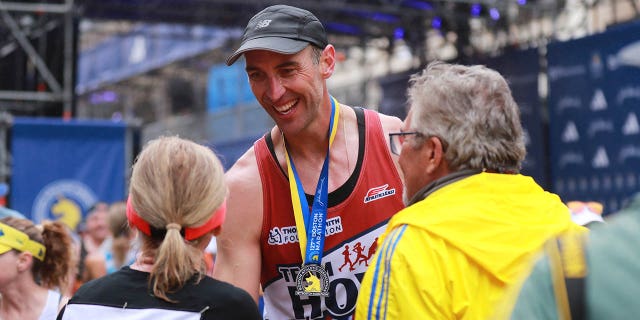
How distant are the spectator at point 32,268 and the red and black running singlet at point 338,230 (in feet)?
4.44

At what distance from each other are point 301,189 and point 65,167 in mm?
6918

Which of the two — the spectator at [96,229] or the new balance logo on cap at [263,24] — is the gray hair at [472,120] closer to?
the new balance logo on cap at [263,24]

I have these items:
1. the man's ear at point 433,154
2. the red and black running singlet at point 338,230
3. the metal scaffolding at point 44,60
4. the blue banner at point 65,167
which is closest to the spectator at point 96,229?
the blue banner at point 65,167

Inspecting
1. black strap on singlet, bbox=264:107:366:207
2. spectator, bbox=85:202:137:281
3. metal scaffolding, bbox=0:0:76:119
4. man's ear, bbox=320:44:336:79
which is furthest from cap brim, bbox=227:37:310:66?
metal scaffolding, bbox=0:0:76:119

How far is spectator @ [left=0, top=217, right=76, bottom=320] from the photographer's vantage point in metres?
3.75

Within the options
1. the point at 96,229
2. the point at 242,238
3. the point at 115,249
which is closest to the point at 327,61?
the point at 242,238

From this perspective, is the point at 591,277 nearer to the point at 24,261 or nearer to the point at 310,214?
the point at 310,214

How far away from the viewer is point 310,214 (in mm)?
2936

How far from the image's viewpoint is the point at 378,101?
13.8 m

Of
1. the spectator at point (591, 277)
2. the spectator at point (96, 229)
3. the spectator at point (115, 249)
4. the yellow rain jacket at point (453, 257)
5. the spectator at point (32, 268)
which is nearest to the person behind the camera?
the spectator at point (591, 277)

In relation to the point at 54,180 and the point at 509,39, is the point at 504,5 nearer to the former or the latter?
the point at 509,39

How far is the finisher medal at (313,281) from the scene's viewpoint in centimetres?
288

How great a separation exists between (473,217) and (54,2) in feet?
35.8

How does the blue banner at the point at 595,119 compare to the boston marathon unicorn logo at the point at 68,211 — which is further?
the boston marathon unicorn logo at the point at 68,211
